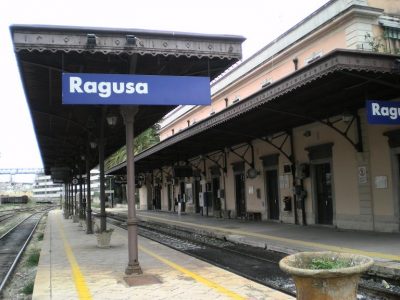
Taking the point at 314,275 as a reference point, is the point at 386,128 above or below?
above

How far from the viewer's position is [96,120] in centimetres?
1478

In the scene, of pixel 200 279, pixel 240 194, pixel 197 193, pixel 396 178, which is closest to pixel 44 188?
pixel 197 193

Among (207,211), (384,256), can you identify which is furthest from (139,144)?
(384,256)

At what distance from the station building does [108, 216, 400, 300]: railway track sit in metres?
3.83

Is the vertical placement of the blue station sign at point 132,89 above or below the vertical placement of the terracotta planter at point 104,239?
above

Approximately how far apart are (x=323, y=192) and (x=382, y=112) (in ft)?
23.4

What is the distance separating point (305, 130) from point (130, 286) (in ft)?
39.5

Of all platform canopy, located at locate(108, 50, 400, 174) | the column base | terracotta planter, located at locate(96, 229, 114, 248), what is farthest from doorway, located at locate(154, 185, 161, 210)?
the column base

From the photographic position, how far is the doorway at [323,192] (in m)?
17.6

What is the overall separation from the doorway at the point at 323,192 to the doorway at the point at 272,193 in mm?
3361

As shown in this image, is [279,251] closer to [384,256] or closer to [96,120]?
[384,256]

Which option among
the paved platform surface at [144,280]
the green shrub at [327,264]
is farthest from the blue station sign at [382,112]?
the green shrub at [327,264]

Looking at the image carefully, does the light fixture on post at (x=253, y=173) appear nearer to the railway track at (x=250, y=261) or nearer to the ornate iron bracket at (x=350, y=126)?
the railway track at (x=250, y=261)

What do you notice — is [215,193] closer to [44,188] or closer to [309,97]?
[309,97]
